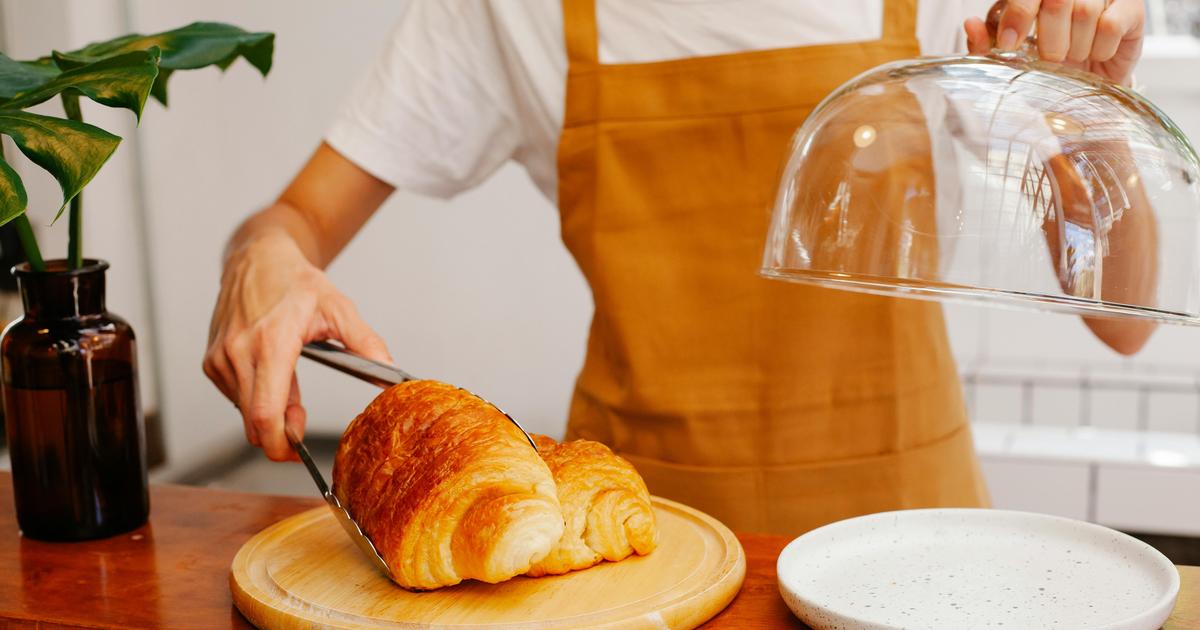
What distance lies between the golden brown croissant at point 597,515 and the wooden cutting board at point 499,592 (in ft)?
0.03

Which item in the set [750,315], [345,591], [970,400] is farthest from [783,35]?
[970,400]

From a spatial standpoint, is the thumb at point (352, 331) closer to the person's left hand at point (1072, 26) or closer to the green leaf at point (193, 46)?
the green leaf at point (193, 46)

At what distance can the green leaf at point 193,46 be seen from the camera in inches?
38.5

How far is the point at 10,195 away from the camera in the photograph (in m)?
0.69

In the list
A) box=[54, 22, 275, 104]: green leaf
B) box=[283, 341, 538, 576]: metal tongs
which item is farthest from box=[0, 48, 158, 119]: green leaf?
box=[283, 341, 538, 576]: metal tongs

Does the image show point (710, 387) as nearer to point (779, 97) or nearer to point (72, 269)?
point (779, 97)

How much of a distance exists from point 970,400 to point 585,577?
216 cm

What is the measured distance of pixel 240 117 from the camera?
289 centimetres

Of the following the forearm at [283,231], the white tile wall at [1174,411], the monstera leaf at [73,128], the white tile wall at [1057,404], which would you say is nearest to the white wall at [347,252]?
the white tile wall at [1057,404]

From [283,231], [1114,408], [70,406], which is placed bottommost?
[1114,408]

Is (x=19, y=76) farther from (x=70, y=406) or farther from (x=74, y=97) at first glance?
(x=70, y=406)

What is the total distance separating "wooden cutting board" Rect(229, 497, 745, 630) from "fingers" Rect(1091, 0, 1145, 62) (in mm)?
437

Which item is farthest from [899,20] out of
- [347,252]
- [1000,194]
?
[347,252]

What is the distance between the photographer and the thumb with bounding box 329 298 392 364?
3.26 ft
